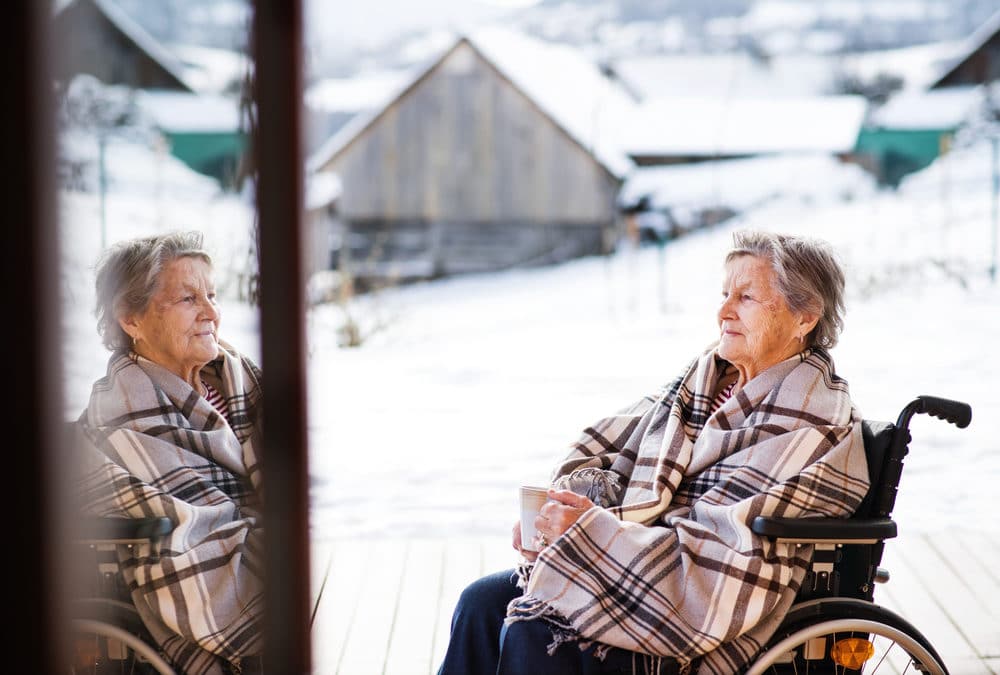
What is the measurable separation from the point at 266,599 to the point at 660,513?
0.99 meters

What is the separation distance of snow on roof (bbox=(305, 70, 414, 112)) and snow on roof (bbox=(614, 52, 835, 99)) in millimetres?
2594

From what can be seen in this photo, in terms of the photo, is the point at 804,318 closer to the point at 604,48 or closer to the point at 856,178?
the point at 856,178

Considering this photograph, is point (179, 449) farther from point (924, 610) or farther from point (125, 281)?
point (924, 610)

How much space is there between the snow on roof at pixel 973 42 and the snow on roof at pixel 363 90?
19.3 feet

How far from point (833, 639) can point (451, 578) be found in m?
1.43

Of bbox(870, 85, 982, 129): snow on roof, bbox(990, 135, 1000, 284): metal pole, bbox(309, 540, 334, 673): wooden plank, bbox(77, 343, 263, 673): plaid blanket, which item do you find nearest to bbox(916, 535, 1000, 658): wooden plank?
bbox(309, 540, 334, 673): wooden plank

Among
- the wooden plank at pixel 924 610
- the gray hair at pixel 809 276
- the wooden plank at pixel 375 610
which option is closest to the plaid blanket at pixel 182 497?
the wooden plank at pixel 375 610

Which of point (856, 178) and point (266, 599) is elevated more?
point (856, 178)

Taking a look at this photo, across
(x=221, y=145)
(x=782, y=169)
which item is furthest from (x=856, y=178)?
(x=221, y=145)

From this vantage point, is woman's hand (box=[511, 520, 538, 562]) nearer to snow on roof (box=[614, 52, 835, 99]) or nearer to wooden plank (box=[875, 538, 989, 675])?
wooden plank (box=[875, 538, 989, 675])

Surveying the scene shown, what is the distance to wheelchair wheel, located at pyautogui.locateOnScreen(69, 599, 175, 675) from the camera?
1.60 m

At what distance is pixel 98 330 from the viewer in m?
1.89

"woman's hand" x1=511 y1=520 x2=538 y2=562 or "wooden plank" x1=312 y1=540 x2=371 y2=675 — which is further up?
"woman's hand" x1=511 y1=520 x2=538 y2=562

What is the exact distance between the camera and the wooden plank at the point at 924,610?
2.44 metres
